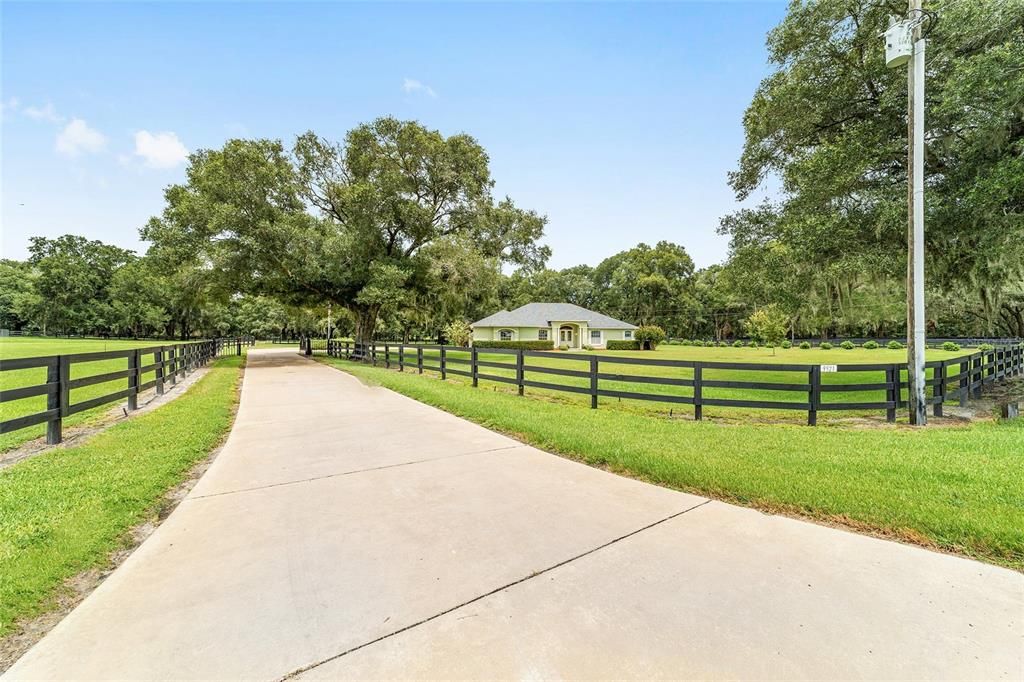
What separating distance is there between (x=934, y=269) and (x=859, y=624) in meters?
12.4

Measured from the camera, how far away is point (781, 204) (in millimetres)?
12141

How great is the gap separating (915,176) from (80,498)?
10970 millimetres

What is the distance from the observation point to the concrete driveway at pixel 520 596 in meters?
1.83

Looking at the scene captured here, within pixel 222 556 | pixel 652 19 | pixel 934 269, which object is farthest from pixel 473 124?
pixel 222 556

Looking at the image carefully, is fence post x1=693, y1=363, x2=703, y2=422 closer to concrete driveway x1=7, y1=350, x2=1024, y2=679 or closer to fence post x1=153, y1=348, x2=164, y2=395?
concrete driveway x1=7, y1=350, x2=1024, y2=679

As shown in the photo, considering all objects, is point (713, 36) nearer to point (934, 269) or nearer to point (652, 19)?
point (652, 19)

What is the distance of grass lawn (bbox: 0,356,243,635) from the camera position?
8.07 feet

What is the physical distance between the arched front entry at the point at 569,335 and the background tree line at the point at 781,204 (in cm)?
704

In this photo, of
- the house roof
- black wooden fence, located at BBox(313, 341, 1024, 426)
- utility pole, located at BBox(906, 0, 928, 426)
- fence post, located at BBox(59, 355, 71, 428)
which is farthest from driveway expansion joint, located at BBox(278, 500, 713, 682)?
the house roof

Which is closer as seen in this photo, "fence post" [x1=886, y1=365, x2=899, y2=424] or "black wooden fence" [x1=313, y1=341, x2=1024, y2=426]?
"black wooden fence" [x1=313, y1=341, x2=1024, y2=426]

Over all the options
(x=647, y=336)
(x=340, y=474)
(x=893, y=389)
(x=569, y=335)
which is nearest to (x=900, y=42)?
(x=893, y=389)

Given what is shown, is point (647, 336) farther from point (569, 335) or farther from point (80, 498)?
point (80, 498)

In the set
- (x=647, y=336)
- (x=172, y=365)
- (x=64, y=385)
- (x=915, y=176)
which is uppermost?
(x=915, y=176)

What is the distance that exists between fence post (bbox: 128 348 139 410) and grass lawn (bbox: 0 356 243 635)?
5.15 feet
